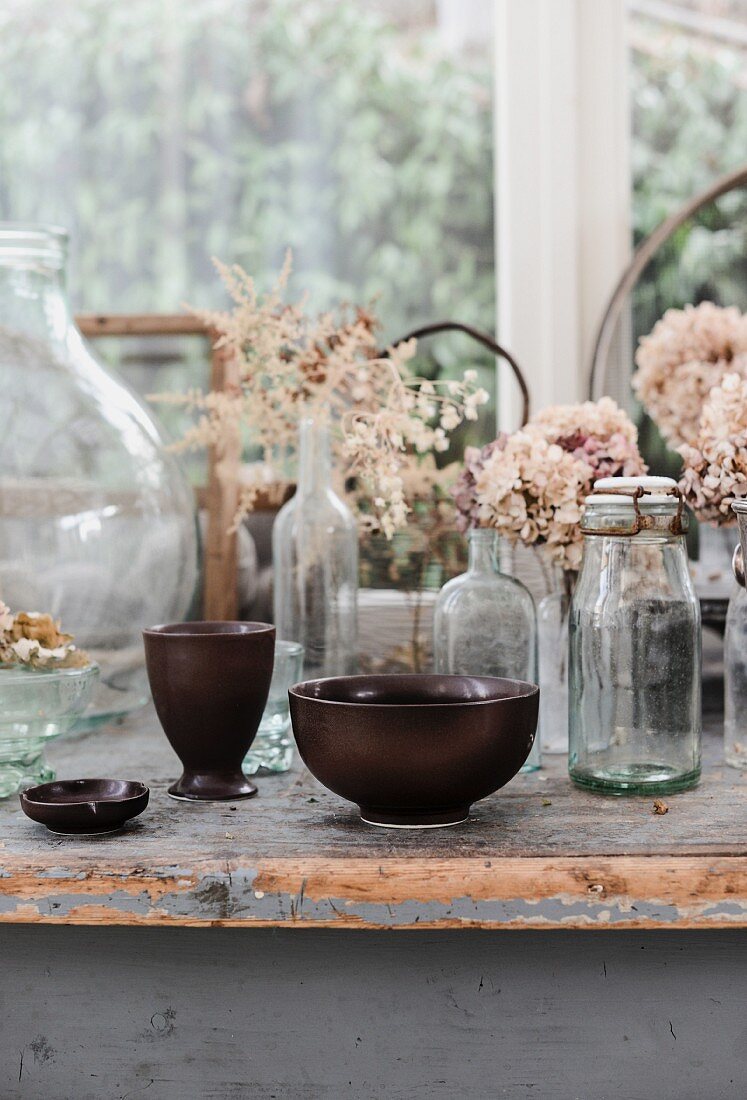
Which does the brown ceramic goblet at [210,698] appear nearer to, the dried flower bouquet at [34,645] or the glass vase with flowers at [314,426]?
the dried flower bouquet at [34,645]

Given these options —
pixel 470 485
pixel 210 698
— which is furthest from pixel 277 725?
pixel 470 485

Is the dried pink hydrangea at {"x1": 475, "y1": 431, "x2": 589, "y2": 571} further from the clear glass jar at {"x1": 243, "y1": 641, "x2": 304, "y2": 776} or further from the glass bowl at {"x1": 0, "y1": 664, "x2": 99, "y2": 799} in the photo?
the glass bowl at {"x1": 0, "y1": 664, "x2": 99, "y2": 799}

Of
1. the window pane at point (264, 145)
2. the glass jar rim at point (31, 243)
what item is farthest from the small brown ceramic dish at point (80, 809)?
the window pane at point (264, 145)

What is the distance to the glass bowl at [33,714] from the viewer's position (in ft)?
2.66

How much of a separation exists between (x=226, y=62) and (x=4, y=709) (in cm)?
104

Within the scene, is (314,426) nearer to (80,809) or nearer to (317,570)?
(317,570)

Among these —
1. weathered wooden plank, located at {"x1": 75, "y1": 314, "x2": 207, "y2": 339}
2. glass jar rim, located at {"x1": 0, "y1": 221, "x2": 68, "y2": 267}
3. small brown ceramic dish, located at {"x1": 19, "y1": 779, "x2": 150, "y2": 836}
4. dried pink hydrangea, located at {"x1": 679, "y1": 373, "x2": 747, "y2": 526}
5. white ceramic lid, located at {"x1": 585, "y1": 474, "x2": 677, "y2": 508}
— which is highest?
glass jar rim, located at {"x1": 0, "y1": 221, "x2": 68, "y2": 267}

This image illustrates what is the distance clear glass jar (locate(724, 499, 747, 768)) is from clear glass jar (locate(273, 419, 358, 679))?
0.34 meters

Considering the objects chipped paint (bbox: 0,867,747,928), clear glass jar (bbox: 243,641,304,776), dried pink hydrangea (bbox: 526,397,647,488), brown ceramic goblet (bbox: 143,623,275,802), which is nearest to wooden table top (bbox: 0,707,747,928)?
chipped paint (bbox: 0,867,747,928)

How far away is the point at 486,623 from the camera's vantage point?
0.95m

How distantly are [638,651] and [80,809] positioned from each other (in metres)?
0.41

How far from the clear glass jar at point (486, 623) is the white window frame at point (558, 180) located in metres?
0.56

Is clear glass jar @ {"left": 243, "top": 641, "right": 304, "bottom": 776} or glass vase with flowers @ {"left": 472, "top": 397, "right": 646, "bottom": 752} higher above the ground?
glass vase with flowers @ {"left": 472, "top": 397, "right": 646, "bottom": 752}

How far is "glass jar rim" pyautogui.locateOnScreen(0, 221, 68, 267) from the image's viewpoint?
106 cm
